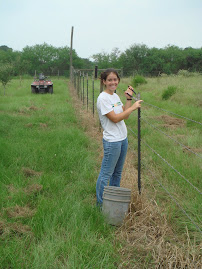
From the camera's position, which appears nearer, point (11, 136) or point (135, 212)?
point (135, 212)

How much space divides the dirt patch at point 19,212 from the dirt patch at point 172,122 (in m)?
4.65

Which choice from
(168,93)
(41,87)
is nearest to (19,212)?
(168,93)

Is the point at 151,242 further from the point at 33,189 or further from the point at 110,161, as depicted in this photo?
the point at 33,189

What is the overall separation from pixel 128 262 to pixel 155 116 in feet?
20.2

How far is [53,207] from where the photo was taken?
9.82ft

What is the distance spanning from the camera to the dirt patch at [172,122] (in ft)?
23.1

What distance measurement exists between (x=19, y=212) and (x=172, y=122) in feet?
17.3

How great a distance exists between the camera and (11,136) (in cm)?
611

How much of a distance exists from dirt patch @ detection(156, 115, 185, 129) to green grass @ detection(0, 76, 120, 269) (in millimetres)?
2243

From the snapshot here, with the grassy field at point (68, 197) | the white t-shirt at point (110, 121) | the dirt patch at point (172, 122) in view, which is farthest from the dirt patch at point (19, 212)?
the dirt patch at point (172, 122)

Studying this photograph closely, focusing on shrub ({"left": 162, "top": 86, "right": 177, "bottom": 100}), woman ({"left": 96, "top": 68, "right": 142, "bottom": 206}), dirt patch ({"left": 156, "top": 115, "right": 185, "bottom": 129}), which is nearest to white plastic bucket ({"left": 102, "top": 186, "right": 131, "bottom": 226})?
woman ({"left": 96, "top": 68, "right": 142, "bottom": 206})

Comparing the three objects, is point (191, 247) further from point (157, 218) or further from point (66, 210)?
point (66, 210)

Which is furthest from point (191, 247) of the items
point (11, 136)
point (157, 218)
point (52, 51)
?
point (52, 51)

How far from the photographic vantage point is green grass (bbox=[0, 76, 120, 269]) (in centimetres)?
230
